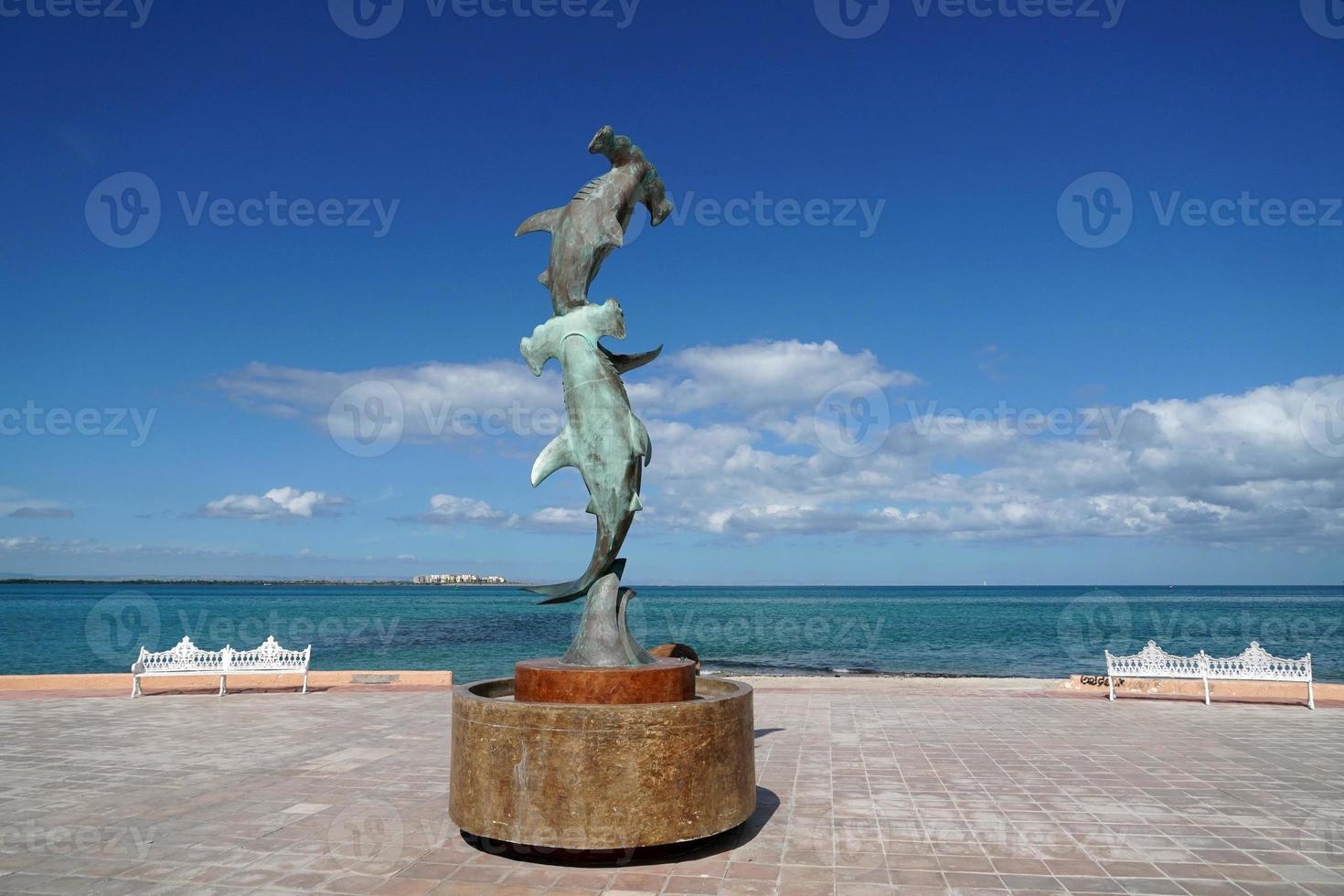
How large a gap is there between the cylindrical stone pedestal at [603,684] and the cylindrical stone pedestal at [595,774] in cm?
17

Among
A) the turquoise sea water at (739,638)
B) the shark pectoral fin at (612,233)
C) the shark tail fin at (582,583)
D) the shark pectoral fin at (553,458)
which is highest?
the shark pectoral fin at (612,233)

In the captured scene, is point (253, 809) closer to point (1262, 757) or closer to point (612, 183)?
point (612, 183)

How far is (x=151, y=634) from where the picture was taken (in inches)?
2153

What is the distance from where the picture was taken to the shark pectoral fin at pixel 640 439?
673cm

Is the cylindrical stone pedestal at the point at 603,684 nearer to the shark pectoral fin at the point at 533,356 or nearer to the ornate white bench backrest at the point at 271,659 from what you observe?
the shark pectoral fin at the point at 533,356

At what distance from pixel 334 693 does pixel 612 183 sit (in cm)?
1031

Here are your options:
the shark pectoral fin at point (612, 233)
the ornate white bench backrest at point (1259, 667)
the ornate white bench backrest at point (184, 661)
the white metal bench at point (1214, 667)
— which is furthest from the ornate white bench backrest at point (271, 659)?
the ornate white bench backrest at point (1259, 667)

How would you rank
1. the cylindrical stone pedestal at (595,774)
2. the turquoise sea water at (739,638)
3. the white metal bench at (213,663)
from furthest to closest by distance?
the turquoise sea water at (739,638) → the white metal bench at (213,663) → the cylindrical stone pedestal at (595,774)

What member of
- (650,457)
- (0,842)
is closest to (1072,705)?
(650,457)

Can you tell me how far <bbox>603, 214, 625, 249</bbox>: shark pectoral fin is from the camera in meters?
7.00

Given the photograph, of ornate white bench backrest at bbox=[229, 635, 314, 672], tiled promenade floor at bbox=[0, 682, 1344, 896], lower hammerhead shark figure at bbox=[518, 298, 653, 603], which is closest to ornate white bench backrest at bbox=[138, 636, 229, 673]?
ornate white bench backrest at bbox=[229, 635, 314, 672]

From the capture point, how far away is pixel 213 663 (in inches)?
539

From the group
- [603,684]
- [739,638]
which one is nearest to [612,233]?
[603,684]

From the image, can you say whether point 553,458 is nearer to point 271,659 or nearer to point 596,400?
point 596,400
